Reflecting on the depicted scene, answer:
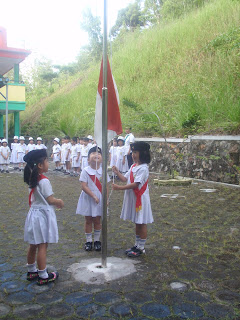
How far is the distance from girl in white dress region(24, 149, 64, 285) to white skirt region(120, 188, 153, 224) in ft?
3.60

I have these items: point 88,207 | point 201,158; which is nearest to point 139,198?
point 88,207

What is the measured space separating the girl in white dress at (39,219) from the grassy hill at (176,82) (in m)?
6.98

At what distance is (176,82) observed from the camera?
51.4 feet

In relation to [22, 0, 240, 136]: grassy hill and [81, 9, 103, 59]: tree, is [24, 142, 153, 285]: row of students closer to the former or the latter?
[22, 0, 240, 136]: grassy hill

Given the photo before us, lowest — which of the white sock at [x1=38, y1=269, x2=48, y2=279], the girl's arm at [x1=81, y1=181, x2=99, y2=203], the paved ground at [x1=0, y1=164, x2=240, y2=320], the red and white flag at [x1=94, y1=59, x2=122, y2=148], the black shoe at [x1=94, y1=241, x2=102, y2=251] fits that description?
the paved ground at [x1=0, y1=164, x2=240, y2=320]

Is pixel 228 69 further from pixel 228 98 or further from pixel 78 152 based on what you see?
pixel 78 152

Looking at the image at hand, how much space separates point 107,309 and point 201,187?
712 cm

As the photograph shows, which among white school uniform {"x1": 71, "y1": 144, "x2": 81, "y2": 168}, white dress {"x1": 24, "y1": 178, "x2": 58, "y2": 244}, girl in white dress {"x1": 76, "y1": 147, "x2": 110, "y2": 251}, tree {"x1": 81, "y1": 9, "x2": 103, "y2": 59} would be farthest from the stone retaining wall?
tree {"x1": 81, "y1": 9, "x2": 103, "y2": 59}

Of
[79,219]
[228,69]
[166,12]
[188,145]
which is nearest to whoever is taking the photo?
[79,219]

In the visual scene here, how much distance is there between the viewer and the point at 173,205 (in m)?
7.35

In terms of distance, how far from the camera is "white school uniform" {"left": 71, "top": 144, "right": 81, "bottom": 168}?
13.6m

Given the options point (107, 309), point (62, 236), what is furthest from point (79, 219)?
point (107, 309)

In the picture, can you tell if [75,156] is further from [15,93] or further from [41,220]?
[15,93]

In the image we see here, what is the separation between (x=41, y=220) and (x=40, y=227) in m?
0.07
